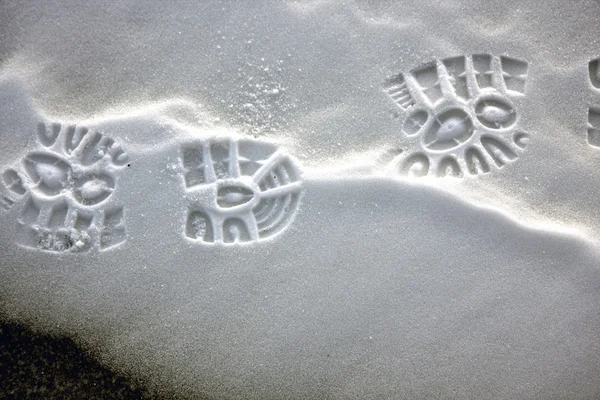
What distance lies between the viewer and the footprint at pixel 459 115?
178cm

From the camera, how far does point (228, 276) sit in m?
1.65

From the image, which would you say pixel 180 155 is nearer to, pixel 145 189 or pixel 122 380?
pixel 145 189

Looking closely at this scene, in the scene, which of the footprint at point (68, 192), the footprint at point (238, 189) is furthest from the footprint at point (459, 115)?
the footprint at point (68, 192)

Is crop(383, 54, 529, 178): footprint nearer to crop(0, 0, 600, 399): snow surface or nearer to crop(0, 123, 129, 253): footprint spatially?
crop(0, 0, 600, 399): snow surface

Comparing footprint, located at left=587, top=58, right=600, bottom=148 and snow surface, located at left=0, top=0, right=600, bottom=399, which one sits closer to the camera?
snow surface, located at left=0, top=0, right=600, bottom=399

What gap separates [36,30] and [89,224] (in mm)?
784

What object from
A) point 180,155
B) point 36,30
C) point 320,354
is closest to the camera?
point 320,354

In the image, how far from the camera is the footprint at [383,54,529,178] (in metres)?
1.78

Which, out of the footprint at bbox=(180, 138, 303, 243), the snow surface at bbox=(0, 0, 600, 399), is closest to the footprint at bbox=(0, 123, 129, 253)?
the snow surface at bbox=(0, 0, 600, 399)

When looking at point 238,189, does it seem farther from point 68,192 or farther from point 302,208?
point 68,192

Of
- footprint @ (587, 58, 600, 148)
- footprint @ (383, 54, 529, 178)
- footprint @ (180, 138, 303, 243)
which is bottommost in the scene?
footprint @ (180, 138, 303, 243)

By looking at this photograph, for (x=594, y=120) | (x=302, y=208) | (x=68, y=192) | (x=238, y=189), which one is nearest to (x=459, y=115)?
(x=594, y=120)

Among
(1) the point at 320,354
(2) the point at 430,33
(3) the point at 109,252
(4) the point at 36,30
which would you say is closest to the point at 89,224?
(3) the point at 109,252

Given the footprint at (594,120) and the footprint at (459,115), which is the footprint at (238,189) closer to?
the footprint at (459,115)
